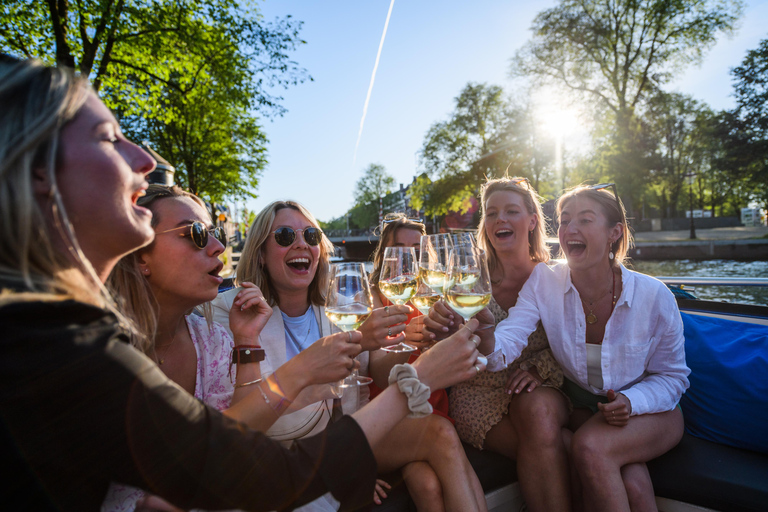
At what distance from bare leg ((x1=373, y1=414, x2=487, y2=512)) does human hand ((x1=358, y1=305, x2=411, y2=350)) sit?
0.50 meters

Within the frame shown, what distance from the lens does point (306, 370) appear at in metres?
1.49

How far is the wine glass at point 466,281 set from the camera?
1.73 m

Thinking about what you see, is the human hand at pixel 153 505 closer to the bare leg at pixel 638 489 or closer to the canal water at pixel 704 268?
the bare leg at pixel 638 489

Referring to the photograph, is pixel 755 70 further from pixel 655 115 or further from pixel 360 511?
pixel 360 511

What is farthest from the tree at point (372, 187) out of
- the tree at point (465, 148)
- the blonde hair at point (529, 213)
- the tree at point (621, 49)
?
the blonde hair at point (529, 213)

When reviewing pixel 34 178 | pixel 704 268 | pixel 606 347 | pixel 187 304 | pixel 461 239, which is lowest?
pixel 704 268

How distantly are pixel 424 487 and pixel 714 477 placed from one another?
148 centimetres

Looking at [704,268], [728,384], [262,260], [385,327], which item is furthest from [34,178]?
[704,268]

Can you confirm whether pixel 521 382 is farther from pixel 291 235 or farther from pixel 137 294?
pixel 137 294

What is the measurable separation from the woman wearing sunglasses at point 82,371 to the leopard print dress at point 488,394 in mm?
1551

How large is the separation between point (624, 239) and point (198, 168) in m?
17.8

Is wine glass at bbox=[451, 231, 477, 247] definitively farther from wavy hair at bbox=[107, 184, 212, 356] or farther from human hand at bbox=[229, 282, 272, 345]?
wavy hair at bbox=[107, 184, 212, 356]

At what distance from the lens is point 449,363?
1.49 meters

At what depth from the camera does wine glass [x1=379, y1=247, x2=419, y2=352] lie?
195 cm
